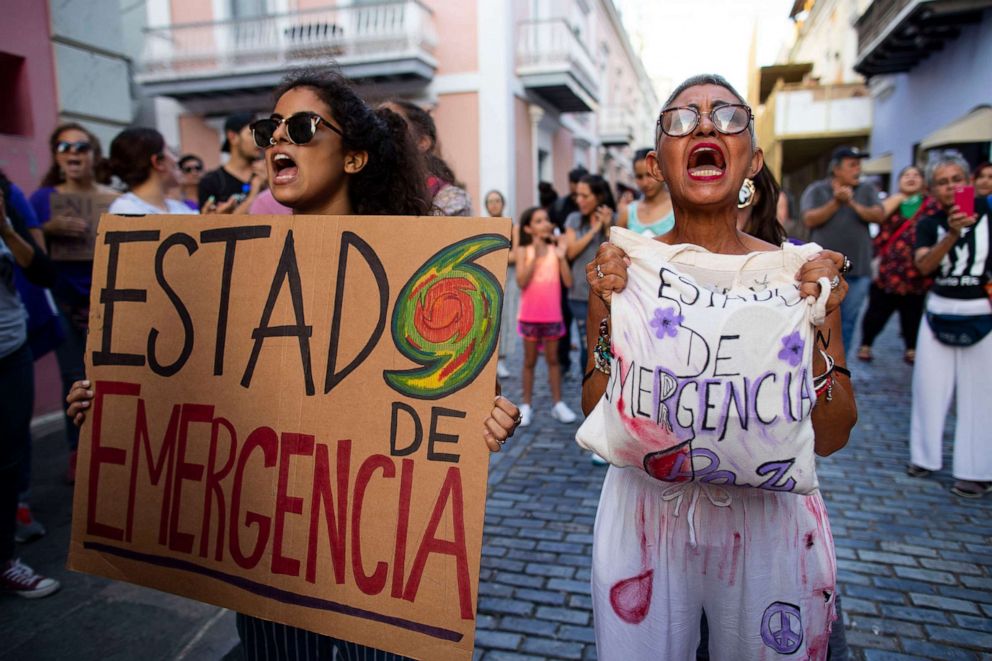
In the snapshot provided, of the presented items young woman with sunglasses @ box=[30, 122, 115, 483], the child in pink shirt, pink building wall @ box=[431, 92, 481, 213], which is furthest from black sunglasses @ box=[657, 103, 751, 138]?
pink building wall @ box=[431, 92, 481, 213]

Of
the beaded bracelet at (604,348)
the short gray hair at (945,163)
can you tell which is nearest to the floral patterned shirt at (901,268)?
the short gray hair at (945,163)

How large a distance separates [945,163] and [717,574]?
3.60m

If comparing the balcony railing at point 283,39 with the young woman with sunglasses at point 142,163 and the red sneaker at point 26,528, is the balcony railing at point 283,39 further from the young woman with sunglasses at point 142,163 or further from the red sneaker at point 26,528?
the red sneaker at point 26,528

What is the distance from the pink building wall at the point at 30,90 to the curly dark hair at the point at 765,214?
5884mm

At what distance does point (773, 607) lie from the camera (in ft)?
4.91

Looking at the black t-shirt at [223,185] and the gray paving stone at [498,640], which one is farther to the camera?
the black t-shirt at [223,185]

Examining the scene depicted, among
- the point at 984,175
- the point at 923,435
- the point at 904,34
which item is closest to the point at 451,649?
the point at 923,435

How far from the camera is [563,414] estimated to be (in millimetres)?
5398

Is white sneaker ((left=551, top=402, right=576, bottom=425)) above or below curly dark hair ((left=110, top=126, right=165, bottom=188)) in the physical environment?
below

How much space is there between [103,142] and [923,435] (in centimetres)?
748

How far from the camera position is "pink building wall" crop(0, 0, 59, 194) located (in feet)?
17.8

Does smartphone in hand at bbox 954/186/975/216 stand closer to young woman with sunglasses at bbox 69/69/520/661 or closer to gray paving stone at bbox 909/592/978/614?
gray paving stone at bbox 909/592/978/614

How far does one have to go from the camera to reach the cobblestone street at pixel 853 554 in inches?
101

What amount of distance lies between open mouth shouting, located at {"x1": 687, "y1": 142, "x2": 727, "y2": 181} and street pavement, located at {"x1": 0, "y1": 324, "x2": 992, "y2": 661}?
1834 millimetres
